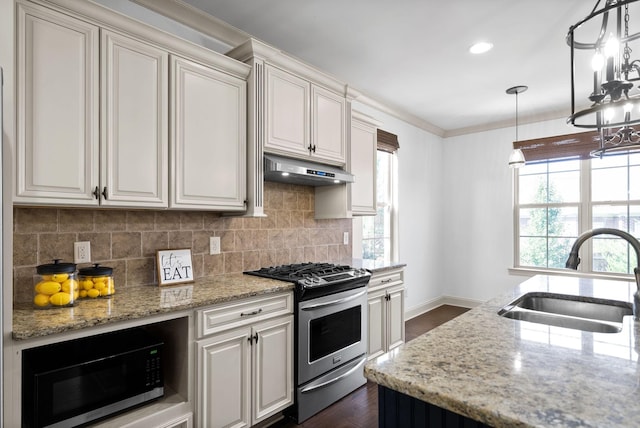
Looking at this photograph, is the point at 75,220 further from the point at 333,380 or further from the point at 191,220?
the point at 333,380

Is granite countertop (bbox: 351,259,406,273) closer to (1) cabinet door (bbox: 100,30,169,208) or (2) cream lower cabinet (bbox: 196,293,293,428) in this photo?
(2) cream lower cabinet (bbox: 196,293,293,428)

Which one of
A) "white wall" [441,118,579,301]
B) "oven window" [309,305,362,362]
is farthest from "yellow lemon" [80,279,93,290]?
"white wall" [441,118,579,301]

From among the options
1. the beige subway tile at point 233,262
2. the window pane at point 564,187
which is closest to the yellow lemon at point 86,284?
the beige subway tile at point 233,262

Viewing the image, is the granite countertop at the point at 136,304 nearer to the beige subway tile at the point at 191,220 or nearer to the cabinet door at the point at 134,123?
the beige subway tile at the point at 191,220

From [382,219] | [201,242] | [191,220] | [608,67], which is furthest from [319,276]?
[382,219]

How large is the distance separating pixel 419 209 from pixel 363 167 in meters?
1.83

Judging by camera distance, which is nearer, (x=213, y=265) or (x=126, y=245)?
(x=126, y=245)

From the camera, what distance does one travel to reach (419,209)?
498 cm

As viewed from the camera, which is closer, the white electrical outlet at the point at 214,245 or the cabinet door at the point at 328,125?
the white electrical outlet at the point at 214,245

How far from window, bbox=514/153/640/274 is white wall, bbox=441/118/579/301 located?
198mm

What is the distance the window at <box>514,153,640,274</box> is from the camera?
4117 millimetres

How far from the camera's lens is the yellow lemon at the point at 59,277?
1629 mm

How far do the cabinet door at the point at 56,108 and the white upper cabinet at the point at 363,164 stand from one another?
81.8 inches

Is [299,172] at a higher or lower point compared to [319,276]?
higher
